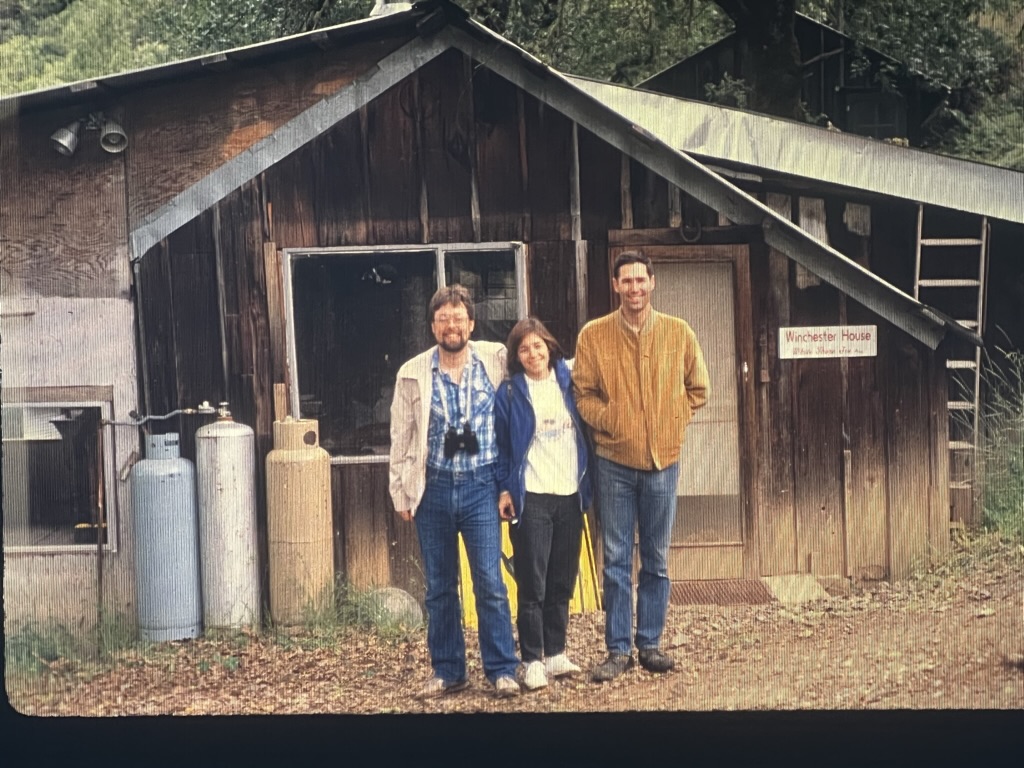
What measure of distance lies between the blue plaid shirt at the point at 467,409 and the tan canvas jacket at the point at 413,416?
0.09 feet

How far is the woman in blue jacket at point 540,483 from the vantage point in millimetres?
4758

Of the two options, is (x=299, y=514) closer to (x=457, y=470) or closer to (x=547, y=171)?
(x=457, y=470)

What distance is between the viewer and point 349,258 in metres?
4.88

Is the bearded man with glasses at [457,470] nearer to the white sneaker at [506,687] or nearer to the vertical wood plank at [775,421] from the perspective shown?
the white sneaker at [506,687]

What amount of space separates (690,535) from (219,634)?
5.72 feet

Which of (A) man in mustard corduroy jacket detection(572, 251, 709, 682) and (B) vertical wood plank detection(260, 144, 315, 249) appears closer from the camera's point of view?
(A) man in mustard corduroy jacket detection(572, 251, 709, 682)

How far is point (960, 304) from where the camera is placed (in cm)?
468

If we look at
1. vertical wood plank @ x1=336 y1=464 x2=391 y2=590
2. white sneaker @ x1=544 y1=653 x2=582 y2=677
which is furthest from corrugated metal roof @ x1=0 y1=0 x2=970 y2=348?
white sneaker @ x1=544 y1=653 x2=582 y2=677

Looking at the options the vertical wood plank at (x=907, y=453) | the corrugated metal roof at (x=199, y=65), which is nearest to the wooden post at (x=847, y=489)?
the vertical wood plank at (x=907, y=453)

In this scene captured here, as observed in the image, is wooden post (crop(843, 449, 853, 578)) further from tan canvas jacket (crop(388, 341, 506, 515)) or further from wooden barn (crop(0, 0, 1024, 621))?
tan canvas jacket (crop(388, 341, 506, 515))

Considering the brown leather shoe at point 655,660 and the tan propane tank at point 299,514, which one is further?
the tan propane tank at point 299,514

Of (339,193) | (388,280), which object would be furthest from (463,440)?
(339,193)

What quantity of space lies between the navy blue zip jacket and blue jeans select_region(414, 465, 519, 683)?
0.07 m

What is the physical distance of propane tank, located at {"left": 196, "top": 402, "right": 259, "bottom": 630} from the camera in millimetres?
4840
